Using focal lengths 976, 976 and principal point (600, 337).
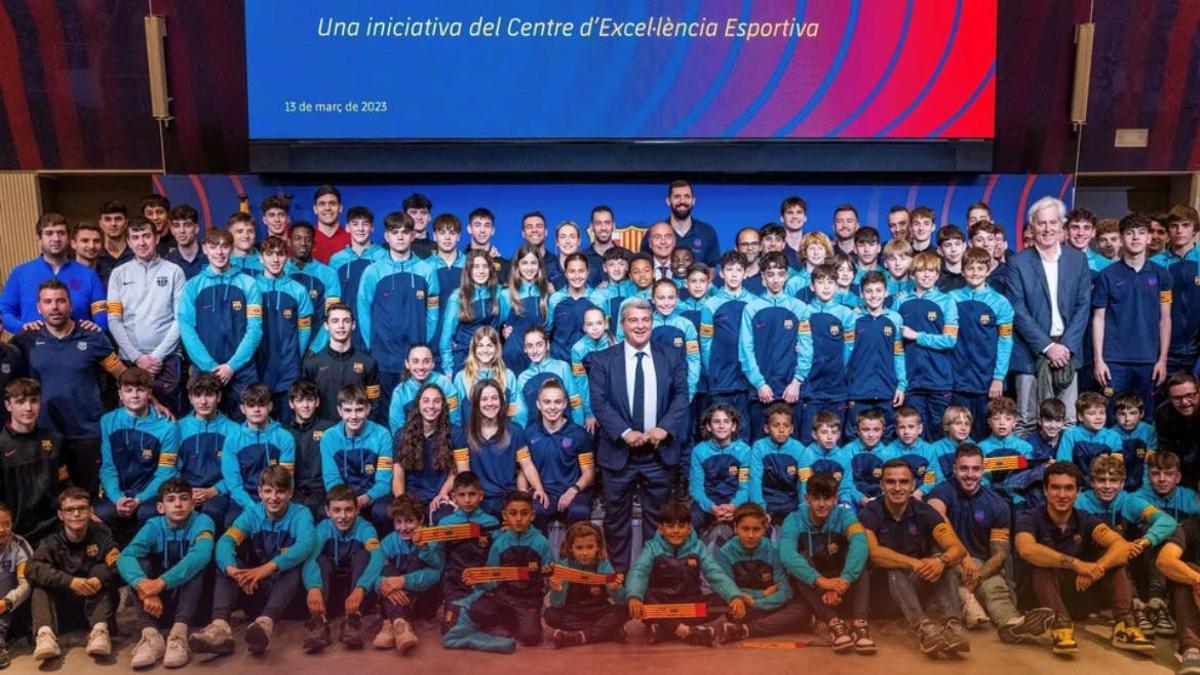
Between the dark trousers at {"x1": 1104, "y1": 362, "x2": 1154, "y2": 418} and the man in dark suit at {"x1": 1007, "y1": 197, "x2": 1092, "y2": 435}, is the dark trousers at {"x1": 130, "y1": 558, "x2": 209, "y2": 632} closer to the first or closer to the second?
the man in dark suit at {"x1": 1007, "y1": 197, "x2": 1092, "y2": 435}

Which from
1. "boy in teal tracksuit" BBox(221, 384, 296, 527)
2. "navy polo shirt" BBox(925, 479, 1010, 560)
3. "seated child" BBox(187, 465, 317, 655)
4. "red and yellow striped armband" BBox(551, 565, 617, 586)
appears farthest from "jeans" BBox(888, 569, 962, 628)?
"boy in teal tracksuit" BBox(221, 384, 296, 527)

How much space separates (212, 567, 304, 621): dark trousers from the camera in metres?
3.97

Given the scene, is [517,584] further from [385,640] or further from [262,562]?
[262,562]

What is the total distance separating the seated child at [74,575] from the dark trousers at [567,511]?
1765 mm

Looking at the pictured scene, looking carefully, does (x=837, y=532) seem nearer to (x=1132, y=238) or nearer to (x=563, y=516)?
(x=563, y=516)

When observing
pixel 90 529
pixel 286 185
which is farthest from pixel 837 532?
pixel 286 185

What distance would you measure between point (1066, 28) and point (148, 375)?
580 centimetres

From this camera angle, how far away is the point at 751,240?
17.1ft

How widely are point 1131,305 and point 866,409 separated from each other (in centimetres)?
151

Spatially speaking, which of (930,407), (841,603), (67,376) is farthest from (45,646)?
(930,407)

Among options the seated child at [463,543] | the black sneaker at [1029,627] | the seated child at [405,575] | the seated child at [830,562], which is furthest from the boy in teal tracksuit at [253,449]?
the black sneaker at [1029,627]

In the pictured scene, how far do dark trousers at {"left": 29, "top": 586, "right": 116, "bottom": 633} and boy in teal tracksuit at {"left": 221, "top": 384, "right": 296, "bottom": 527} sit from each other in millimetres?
646

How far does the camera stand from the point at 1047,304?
16.2ft

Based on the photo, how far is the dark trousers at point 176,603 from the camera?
3902mm
